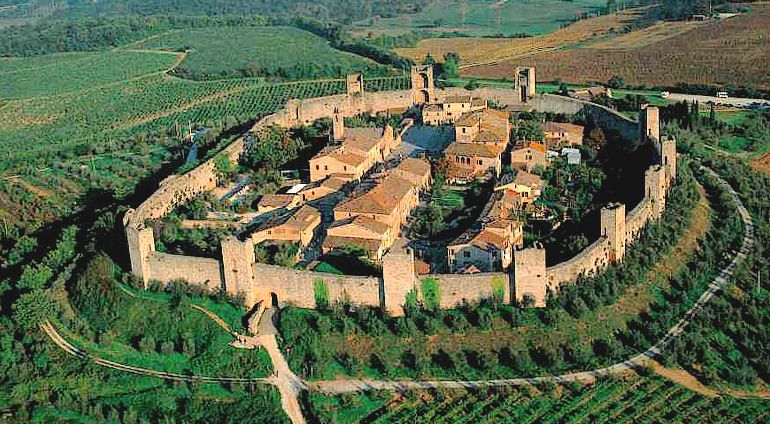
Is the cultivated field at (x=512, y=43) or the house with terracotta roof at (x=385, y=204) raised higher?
the house with terracotta roof at (x=385, y=204)

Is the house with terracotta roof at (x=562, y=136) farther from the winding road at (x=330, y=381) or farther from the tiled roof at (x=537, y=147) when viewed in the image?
the winding road at (x=330, y=381)

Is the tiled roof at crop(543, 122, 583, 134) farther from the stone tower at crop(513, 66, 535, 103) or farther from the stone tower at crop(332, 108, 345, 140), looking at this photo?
the stone tower at crop(332, 108, 345, 140)

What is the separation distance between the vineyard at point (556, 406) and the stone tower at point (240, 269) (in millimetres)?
2978

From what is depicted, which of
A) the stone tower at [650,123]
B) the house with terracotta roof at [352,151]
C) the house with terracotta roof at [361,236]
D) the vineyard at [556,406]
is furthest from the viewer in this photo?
the stone tower at [650,123]

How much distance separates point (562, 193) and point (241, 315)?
9.60 metres

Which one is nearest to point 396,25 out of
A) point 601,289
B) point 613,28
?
point 613,28

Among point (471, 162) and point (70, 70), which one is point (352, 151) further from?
point (70, 70)

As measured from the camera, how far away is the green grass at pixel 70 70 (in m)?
51.7

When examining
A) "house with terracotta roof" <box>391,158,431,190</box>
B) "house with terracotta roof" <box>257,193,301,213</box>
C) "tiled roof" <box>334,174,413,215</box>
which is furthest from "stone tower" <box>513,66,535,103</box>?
"house with terracotta roof" <box>257,193,301,213</box>

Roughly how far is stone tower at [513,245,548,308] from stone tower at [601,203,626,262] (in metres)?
2.40

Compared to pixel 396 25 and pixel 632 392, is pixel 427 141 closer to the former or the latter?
pixel 632 392

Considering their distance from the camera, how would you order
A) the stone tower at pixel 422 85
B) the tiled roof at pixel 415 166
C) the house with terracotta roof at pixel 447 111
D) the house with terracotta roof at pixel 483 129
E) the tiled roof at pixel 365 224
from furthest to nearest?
the stone tower at pixel 422 85, the house with terracotta roof at pixel 447 111, the house with terracotta roof at pixel 483 129, the tiled roof at pixel 415 166, the tiled roof at pixel 365 224

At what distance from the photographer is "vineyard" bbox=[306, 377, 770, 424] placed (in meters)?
18.3

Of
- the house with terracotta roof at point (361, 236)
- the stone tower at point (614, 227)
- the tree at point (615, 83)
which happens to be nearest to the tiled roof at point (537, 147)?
the house with terracotta roof at point (361, 236)
